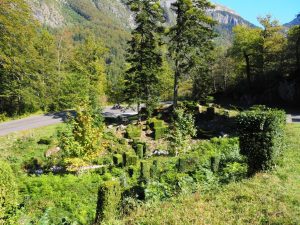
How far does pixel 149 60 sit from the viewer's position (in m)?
30.4

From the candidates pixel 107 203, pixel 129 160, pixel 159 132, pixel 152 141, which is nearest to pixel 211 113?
pixel 159 132

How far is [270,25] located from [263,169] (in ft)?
113

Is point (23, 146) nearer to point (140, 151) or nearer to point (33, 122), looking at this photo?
point (33, 122)

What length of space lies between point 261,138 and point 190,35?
19.5 metres

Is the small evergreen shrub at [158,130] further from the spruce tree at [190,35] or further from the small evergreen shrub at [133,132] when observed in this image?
the spruce tree at [190,35]

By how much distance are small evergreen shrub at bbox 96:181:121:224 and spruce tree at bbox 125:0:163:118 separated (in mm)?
20490

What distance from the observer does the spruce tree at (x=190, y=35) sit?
29641 millimetres

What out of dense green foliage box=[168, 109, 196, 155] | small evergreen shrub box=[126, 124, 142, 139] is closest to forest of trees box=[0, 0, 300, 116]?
small evergreen shrub box=[126, 124, 142, 139]

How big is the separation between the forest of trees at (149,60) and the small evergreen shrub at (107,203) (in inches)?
377

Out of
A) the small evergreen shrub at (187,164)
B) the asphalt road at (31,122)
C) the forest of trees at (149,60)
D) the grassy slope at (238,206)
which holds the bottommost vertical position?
the asphalt road at (31,122)

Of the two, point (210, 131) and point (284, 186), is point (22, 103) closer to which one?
point (210, 131)

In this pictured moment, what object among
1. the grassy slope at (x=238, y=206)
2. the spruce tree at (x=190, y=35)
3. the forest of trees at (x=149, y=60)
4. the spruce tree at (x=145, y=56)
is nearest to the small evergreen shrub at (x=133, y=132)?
the spruce tree at (x=145, y=56)

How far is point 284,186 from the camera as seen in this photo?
10344 mm

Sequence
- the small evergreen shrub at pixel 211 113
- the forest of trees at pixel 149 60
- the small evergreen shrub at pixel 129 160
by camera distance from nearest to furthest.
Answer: the small evergreen shrub at pixel 129 160
the forest of trees at pixel 149 60
the small evergreen shrub at pixel 211 113
